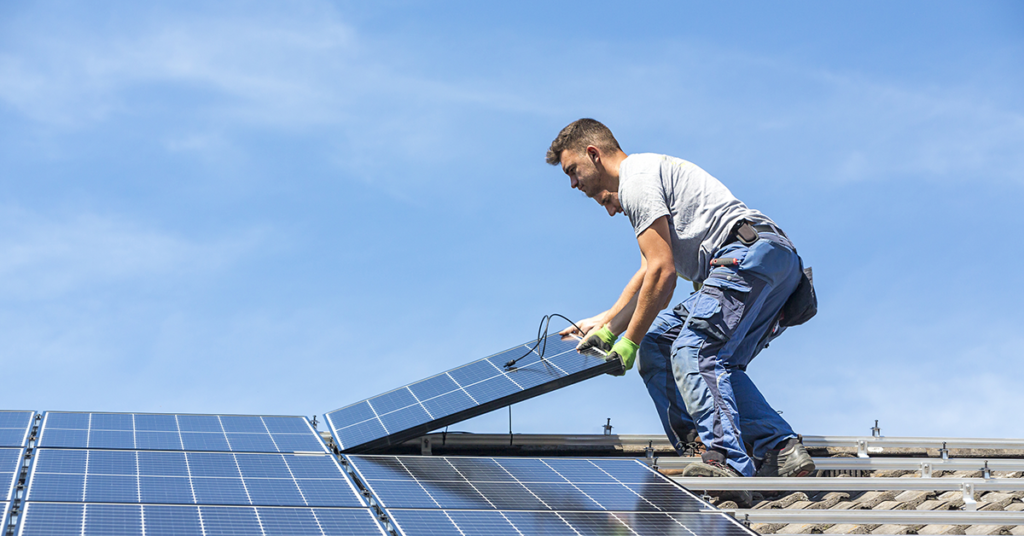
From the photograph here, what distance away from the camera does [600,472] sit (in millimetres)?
7859

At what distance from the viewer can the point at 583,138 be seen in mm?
8961

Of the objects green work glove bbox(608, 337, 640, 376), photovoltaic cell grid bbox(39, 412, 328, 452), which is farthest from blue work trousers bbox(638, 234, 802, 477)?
photovoltaic cell grid bbox(39, 412, 328, 452)

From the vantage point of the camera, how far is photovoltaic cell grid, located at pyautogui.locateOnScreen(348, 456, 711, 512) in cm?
686

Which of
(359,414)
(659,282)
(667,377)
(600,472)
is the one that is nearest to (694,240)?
(659,282)

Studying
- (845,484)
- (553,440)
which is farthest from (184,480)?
(845,484)

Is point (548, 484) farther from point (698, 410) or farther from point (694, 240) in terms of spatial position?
point (694, 240)

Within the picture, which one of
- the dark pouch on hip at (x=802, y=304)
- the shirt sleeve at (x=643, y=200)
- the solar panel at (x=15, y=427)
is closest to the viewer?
the solar panel at (x=15, y=427)

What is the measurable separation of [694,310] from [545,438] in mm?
Answer: 2159

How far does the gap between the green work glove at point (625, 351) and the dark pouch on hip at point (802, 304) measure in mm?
1302

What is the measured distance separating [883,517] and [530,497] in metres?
2.35

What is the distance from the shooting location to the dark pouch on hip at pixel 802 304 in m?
8.66

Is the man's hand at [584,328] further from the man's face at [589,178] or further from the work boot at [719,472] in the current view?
the work boot at [719,472]

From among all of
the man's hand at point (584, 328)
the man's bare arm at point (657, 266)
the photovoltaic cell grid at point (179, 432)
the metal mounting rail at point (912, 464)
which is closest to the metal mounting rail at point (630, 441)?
the metal mounting rail at point (912, 464)

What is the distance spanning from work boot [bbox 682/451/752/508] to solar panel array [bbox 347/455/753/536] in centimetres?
26
